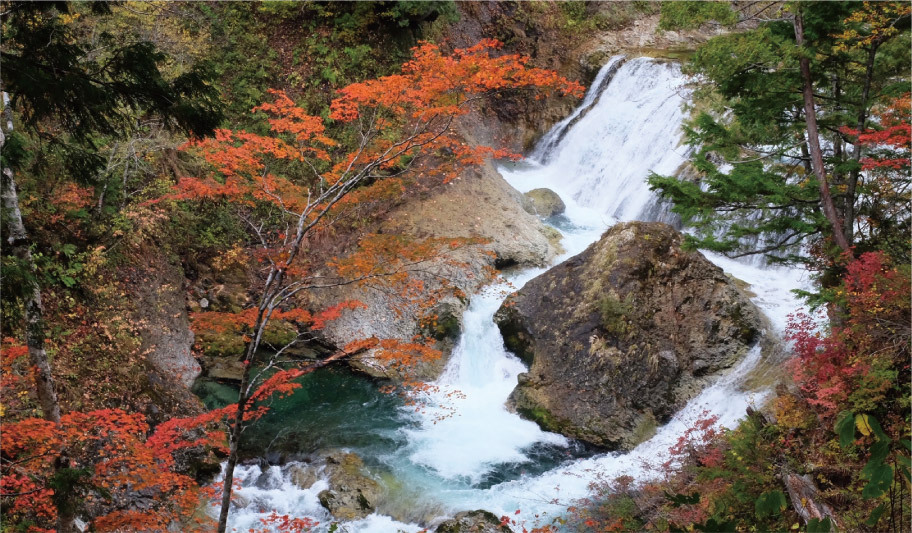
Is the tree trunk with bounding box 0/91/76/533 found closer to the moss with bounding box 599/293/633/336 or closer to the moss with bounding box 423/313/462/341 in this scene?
the moss with bounding box 423/313/462/341

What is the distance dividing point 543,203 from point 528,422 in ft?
27.8

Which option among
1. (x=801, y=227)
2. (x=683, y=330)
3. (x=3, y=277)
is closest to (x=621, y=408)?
(x=683, y=330)

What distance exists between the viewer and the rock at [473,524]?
26.2ft

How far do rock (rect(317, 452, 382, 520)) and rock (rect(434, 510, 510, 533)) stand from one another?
→ 1271 mm

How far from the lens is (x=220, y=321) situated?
893cm

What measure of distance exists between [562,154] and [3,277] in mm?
18008

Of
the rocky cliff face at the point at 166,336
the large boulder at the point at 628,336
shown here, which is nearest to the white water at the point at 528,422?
the large boulder at the point at 628,336

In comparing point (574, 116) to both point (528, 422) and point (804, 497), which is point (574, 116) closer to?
point (528, 422)

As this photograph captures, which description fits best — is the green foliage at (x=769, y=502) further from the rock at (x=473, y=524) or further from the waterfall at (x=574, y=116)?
the waterfall at (x=574, y=116)

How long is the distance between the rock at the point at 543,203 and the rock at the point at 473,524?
1055 centimetres

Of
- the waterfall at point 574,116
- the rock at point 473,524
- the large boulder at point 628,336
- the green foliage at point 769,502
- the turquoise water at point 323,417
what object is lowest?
the turquoise water at point 323,417

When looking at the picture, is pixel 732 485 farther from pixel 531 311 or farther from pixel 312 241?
pixel 312 241

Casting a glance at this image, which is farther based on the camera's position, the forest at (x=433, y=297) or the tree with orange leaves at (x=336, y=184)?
the tree with orange leaves at (x=336, y=184)

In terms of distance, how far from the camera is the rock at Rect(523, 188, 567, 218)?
683 inches
